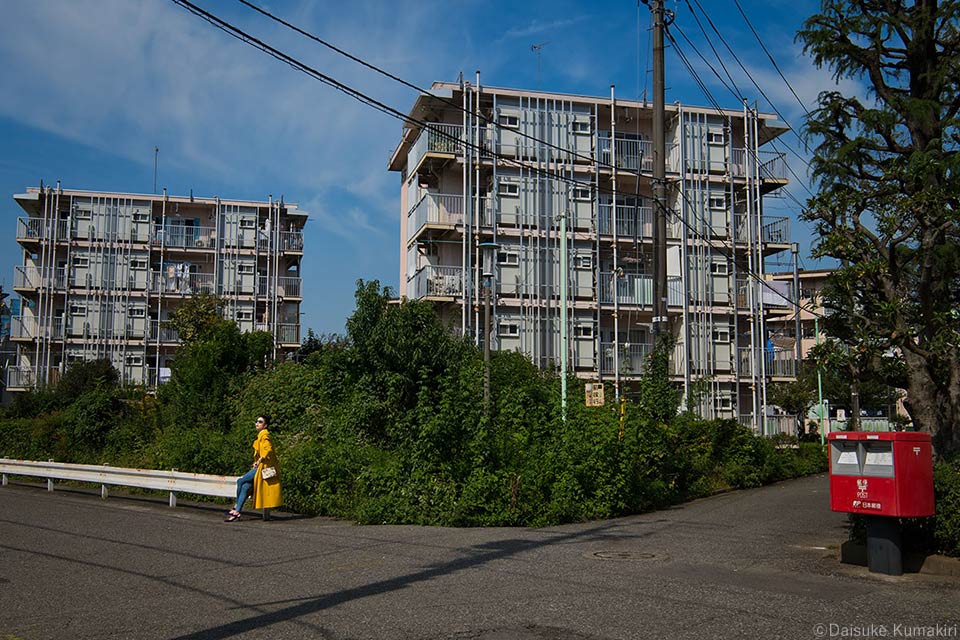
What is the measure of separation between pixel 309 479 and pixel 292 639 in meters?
8.30

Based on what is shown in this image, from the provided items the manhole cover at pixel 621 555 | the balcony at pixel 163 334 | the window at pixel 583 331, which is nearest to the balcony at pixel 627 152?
the window at pixel 583 331

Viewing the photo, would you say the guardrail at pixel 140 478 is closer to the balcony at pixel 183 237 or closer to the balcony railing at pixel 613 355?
the balcony railing at pixel 613 355

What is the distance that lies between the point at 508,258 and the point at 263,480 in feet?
72.5


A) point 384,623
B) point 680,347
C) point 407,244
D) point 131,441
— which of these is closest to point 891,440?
point 384,623

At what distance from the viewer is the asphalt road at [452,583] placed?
6.55 meters

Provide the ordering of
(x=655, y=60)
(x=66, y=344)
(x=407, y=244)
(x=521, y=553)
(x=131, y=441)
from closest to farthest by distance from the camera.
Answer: (x=521, y=553), (x=655, y=60), (x=131, y=441), (x=407, y=244), (x=66, y=344)

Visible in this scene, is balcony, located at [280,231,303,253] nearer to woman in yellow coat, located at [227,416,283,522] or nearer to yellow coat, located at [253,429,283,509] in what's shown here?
woman in yellow coat, located at [227,416,283,522]


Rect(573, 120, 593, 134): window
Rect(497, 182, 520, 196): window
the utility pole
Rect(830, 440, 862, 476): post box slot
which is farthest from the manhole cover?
Rect(573, 120, 593, 134): window

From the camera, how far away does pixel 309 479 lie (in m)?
14.3

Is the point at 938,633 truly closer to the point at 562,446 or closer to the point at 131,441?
the point at 562,446

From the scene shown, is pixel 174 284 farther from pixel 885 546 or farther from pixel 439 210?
pixel 885 546

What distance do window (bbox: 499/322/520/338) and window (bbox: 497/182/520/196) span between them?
5.32m

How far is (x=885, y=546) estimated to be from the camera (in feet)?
28.2

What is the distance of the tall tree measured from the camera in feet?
34.6
